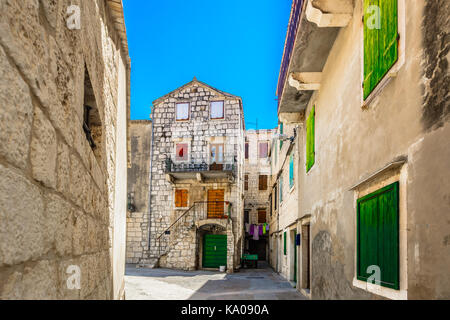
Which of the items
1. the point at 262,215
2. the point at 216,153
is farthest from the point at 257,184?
the point at 216,153

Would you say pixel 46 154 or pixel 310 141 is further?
pixel 310 141

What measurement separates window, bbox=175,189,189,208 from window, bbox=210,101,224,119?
Result: 16.0 ft

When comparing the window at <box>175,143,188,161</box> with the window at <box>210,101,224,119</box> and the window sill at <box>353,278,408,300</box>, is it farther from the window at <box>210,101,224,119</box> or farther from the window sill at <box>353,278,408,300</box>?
the window sill at <box>353,278,408,300</box>

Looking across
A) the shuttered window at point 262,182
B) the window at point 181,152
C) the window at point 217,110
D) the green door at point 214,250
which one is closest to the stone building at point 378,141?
the green door at point 214,250

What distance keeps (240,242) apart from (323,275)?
16.2m

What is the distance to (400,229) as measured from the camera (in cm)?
352

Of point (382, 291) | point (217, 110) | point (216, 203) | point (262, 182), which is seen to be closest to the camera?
point (382, 291)

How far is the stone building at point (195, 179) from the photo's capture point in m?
21.0

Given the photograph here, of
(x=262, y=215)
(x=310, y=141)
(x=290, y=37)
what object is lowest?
(x=262, y=215)

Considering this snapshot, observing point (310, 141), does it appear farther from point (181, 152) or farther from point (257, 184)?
point (257, 184)

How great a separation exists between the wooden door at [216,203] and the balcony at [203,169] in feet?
2.51

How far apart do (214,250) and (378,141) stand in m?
18.4

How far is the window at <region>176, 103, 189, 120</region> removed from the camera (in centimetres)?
2319

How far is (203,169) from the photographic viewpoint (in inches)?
873
